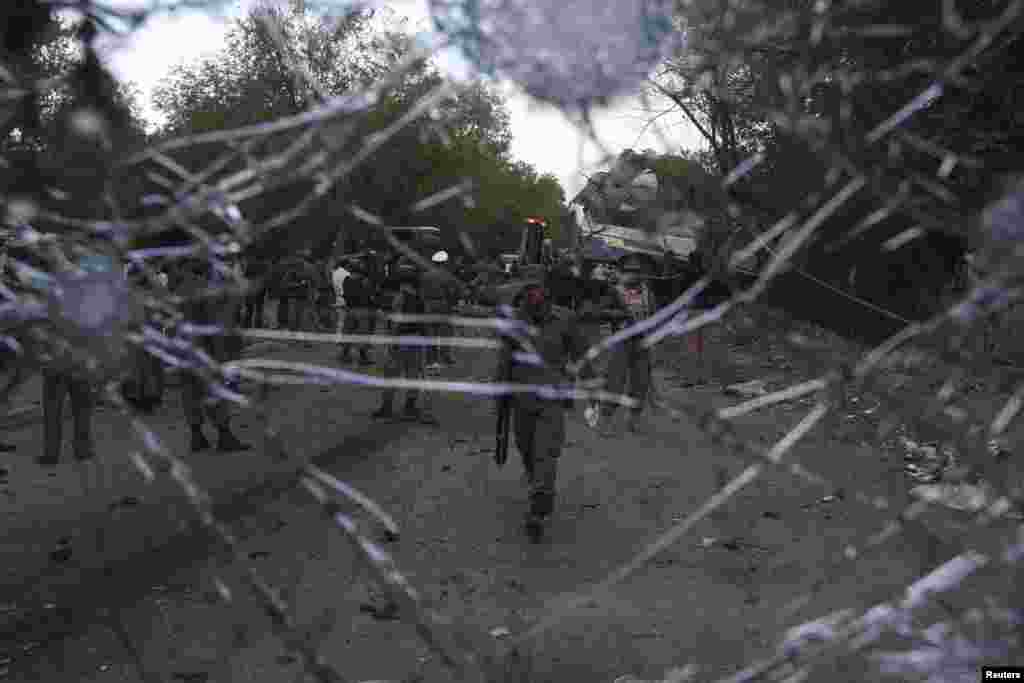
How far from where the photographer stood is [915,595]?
66.8 inches

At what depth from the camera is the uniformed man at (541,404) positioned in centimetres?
651

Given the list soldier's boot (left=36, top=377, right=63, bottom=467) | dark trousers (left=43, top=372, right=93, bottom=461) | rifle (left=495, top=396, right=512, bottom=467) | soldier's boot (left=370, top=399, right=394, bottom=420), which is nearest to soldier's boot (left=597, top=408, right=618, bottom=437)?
soldier's boot (left=370, top=399, right=394, bottom=420)

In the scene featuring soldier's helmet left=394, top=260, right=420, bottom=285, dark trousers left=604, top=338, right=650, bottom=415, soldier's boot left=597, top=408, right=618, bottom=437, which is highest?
soldier's helmet left=394, top=260, right=420, bottom=285

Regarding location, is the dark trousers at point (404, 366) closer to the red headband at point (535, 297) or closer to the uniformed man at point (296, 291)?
the uniformed man at point (296, 291)

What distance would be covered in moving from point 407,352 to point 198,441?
8.99ft

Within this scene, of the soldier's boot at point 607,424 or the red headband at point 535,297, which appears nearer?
the red headband at point 535,297

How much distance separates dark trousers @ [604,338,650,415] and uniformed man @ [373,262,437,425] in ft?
6.60

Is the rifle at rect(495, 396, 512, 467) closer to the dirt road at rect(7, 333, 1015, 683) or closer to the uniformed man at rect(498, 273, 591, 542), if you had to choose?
the uniformed man at rect(498, 273, 591, 542)

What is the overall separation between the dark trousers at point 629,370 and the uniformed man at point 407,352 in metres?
2.01

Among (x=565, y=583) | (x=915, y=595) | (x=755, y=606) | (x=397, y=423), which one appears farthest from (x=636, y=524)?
(x=915, y=595)

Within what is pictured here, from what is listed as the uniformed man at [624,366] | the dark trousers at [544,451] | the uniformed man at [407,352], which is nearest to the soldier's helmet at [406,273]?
the uniformed man at [407,352]

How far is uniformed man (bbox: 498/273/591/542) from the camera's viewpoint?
6.51 m

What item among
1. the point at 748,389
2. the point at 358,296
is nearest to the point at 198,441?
the point at 358,296

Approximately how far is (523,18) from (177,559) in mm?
4803
